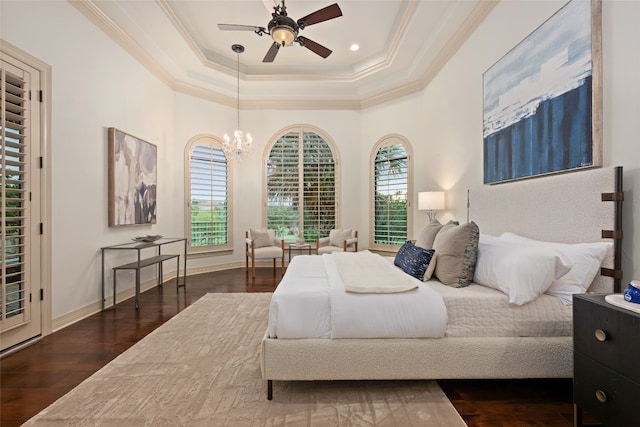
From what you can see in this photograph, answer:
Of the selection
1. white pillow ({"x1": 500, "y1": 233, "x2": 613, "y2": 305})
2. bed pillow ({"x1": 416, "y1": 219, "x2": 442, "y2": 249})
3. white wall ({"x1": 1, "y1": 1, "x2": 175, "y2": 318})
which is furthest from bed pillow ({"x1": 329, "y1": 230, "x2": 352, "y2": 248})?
white pillow ({"x1": 500, "y1": 233, "x2": 613, "y2": 305})

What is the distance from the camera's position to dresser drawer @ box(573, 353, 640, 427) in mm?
1300

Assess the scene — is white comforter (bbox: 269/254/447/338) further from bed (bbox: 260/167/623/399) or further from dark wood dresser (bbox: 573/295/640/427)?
dark wood dresser (bbox: 573/295/640/427)

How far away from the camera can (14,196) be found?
268 cm

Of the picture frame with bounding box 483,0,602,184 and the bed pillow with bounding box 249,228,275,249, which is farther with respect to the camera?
the bed pillow with bounding box 249,228,275,249

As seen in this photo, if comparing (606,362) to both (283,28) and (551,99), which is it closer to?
(551,99)

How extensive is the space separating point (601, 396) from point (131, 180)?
5.06 metres

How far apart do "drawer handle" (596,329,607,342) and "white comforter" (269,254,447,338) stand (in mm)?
705

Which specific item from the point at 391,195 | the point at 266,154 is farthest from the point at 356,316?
the point at 266,154

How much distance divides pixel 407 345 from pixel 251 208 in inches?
199

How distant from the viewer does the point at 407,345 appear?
6.16 ft

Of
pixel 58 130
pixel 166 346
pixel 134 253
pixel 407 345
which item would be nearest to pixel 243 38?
pixel 58 130

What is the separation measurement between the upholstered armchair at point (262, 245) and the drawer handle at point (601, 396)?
464 cm

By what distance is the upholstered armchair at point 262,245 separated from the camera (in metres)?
5.52

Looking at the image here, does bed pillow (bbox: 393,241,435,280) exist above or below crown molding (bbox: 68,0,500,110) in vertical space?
below
